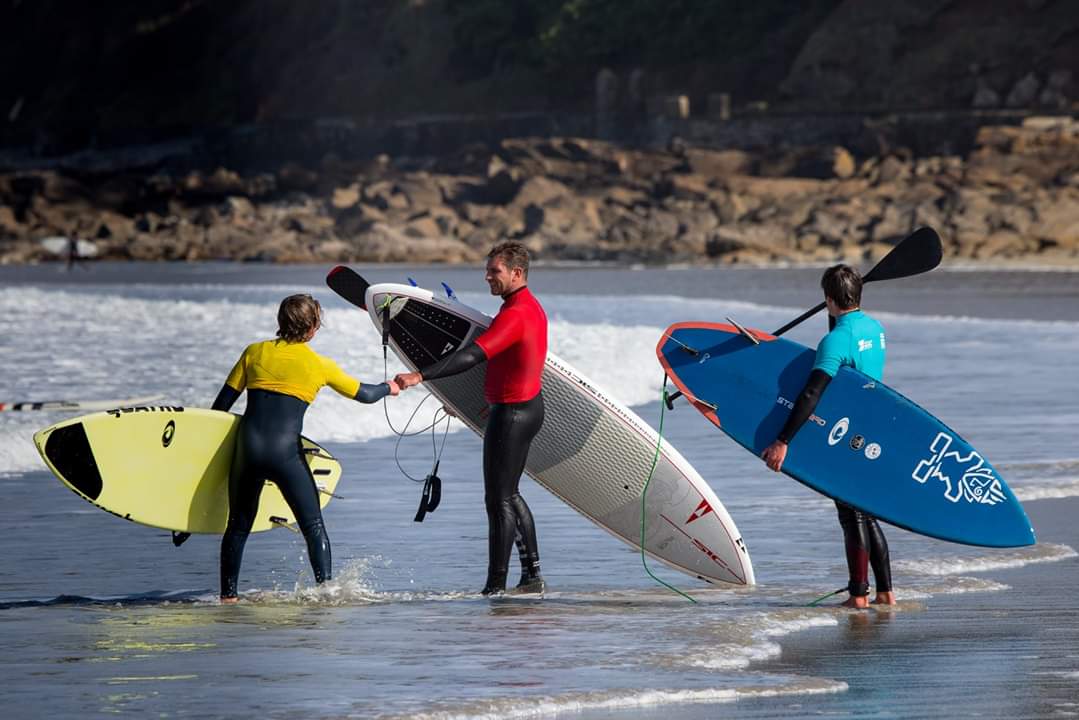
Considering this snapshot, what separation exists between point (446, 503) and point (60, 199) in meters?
64.2

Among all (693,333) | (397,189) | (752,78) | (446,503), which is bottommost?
(446,503)

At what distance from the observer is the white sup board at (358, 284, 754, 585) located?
7.46 m

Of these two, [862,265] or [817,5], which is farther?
[817,5]

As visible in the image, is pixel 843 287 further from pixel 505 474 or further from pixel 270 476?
pixel 270 476

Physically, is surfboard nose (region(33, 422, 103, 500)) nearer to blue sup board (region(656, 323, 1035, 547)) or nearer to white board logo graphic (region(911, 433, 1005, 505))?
blue sup board (region(656, 323, 1035, 547))

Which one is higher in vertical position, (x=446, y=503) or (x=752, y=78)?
(x=752, y=78)

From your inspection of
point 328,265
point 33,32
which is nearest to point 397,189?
point 328,265

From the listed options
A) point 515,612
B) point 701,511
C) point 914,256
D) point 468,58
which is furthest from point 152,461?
point 468,58

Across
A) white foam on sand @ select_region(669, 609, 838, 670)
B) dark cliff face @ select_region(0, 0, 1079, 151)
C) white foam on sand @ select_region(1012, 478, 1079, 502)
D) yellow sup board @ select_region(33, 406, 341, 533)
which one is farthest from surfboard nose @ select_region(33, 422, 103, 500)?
dark cliff face @ select_region(0, 0, 1079, 151)

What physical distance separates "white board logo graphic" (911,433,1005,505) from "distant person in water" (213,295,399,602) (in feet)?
6.32

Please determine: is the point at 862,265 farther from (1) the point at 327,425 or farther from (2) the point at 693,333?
(2) the point at 693,333

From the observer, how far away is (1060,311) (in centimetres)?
2786

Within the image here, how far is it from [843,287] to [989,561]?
5.77ft

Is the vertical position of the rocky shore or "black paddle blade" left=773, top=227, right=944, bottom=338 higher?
the rocky shore
